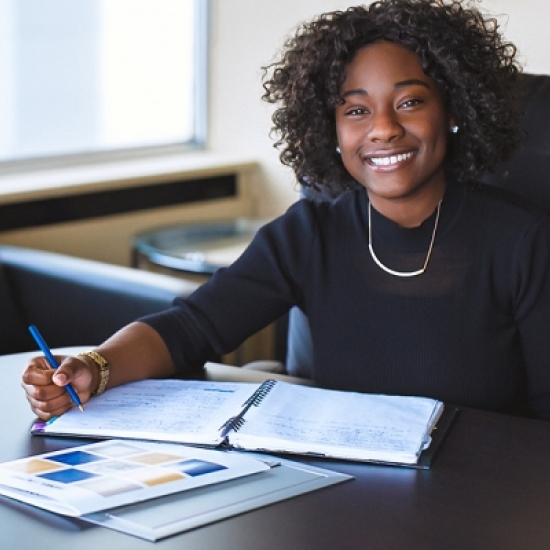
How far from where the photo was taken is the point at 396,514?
45.9 inches

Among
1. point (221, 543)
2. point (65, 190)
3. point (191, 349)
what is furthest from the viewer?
point (65, 190)

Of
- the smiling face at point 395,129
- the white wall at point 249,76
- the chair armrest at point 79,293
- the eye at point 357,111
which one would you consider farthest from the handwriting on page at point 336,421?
the white wall at point 249,76

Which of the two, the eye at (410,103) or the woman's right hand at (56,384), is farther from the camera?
the eye at (410,103)

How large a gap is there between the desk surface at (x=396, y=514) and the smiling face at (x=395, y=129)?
1.80ft

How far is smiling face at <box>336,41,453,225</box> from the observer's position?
1.76 metres

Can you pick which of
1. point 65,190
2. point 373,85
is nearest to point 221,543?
point 373,85

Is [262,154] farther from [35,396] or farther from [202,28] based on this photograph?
[35,396]

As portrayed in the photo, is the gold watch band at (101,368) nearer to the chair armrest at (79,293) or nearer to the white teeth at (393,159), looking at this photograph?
the white teeth at (393,159)

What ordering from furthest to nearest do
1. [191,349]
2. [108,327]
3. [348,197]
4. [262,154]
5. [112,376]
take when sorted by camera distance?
1. [262,154]
2. [108,327]
3. [348,197]
4. [191,349]
5. [112,376]

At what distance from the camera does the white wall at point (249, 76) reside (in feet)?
11.9

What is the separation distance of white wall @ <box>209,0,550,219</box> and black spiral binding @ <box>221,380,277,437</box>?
2.15 m

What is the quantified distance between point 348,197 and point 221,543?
3.15ft

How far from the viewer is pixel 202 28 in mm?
3842

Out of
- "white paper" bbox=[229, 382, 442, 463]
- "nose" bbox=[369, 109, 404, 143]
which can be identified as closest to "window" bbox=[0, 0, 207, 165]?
"nose" bbox=[369, 109, 404, 143]
